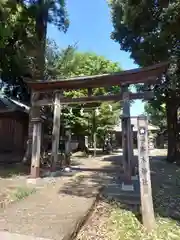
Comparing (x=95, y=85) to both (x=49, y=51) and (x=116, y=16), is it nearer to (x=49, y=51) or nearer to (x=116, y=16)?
(x=49, y=51)

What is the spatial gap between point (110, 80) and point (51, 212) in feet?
16.7

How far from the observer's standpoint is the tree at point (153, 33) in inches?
414

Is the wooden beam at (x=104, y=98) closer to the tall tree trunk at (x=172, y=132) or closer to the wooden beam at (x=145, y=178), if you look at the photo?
the wooden beam at (x=145, y=178)

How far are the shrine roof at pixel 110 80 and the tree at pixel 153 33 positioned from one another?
324 centimetres

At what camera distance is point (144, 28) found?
12.1 metres

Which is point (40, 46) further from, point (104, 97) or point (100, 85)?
point (104, 97)

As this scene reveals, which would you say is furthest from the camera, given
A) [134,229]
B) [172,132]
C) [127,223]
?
[172,132]

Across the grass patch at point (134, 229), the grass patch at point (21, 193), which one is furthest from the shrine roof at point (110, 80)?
the grass patch at point (134, 229)

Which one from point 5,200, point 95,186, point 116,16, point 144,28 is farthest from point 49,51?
point 5,200

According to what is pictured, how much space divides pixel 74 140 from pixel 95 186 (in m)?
14.8

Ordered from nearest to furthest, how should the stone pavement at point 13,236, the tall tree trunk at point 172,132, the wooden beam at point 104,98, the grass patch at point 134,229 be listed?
the stone pavement at point 13,236, the grass patch at point 134,229, the wooden beam at point 104,98, the tall tree trunk at point 172,132

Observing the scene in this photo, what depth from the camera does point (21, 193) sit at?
6164mm

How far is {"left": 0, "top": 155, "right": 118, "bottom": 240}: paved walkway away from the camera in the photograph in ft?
12.4

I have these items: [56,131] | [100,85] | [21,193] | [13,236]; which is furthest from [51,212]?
[100,85]
